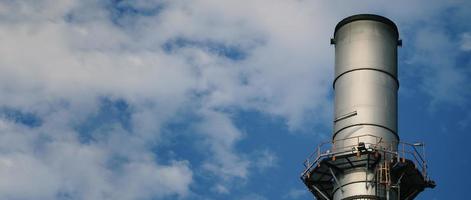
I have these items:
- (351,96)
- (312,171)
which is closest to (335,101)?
(351,96)

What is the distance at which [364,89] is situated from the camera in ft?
160

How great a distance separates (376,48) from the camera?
50.2 meters

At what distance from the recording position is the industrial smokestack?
46.2 metres

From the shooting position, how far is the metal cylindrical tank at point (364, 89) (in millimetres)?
47000

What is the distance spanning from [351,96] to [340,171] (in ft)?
15.2

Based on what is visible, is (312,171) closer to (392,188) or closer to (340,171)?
(340,171)

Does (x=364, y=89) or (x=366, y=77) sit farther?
(x=366, y=77)

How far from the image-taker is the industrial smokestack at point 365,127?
152 feet

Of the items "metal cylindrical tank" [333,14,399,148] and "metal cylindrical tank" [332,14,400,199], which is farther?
"metal cylindrical tank" [333,14,399,148]

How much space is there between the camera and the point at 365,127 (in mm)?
47438

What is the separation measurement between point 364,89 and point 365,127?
2.52m

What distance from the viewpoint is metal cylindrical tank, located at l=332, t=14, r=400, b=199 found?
47000mm

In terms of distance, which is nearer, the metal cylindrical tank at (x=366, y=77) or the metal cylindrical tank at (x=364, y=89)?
the metal cylindrical tank at (x=364, y=89)

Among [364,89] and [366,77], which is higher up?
[366,77]
